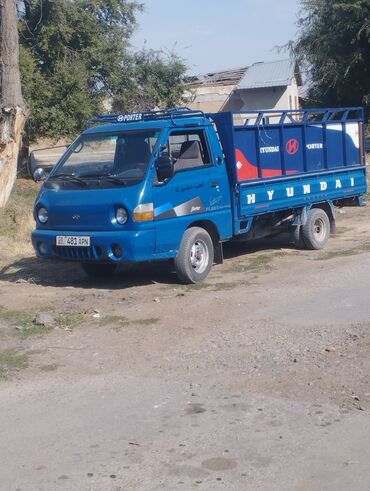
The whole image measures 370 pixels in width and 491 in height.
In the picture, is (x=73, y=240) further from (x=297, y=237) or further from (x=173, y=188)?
(x=297, y=237)

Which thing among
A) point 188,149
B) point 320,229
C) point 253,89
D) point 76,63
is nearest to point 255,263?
point 320,229

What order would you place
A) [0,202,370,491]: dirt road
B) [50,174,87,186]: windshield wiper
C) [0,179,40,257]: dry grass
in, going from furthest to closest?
1. [0,179,40,257]: dry grass
2. [50,174,87,186]: windshield wiper
3. [0,202,370,491]: dirt road

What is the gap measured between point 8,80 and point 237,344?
9672 mm

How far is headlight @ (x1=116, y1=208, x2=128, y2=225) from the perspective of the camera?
31.3ft

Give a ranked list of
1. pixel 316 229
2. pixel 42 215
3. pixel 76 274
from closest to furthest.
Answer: pixel 42 215 → pixel 76 274 → pixel 316 229

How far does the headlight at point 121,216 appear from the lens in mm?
9555

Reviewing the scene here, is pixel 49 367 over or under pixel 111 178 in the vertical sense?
under

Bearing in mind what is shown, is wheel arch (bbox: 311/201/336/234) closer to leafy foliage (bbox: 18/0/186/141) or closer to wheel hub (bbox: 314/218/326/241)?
wheel hub (bbox: 314/218/326/241)

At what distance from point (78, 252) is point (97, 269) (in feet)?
4.22

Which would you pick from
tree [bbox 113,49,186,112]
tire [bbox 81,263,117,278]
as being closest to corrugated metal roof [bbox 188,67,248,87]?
tree [bbox 113,49,186,112]

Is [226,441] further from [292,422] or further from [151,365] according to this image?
[151,365]

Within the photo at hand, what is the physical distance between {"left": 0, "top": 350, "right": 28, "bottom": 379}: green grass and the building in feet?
127

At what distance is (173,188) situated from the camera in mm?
9953

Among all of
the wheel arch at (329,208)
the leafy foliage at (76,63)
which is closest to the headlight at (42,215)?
the wheel arch at (329,208)
